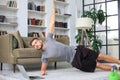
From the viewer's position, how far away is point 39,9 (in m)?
6.73

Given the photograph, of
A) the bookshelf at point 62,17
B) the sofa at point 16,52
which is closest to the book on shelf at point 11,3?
the bookshelf at point 62,17

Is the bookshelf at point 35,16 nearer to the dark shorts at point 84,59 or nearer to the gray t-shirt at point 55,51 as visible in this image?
the gray t-shirt at point 55,51

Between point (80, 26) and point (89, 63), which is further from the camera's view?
point (80, 26)

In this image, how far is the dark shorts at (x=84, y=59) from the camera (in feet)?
12.6

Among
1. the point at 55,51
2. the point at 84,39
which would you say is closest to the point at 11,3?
the point at 84,39

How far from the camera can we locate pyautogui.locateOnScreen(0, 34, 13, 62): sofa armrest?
14.1 feet

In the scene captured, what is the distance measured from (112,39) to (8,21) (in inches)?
129

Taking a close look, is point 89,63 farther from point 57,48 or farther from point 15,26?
point 15,26

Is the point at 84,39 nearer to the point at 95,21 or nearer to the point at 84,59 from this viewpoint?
the point at 95,21

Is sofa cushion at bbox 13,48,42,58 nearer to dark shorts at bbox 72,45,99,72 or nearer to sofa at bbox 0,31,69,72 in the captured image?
sofa at bbox 0,31,69,72

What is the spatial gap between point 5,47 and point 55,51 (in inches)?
49.0

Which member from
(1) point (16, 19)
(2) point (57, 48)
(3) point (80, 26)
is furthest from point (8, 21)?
(2) point (57, 48)

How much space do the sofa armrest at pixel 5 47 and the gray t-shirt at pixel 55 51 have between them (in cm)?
85

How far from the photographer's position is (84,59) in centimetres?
387
